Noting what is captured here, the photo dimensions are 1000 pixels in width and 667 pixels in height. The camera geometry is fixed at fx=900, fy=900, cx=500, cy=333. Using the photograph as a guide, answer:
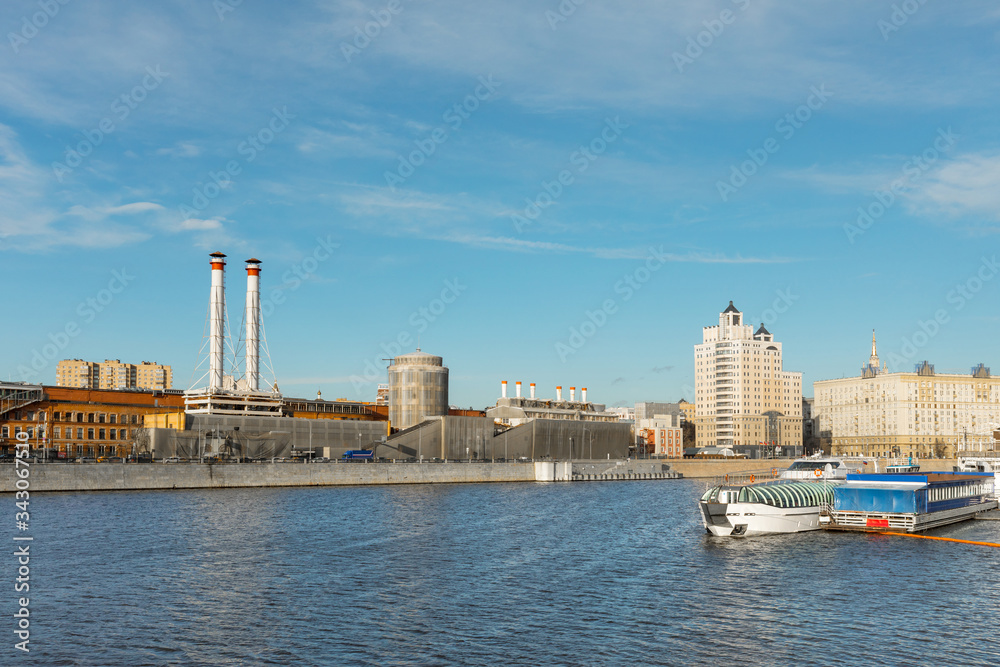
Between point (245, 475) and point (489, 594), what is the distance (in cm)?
9454

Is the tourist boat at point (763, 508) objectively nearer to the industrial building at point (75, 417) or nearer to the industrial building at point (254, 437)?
the industrial building at point (254, 437)

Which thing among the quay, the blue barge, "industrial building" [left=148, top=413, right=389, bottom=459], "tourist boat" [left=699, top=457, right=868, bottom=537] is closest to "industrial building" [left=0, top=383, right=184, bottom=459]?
"industrial building" [left=148, top=413, right=389, bottom=459]

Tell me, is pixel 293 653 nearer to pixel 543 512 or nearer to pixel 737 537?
pixel 737 537

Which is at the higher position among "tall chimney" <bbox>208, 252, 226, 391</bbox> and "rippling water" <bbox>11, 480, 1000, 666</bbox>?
"tall chimney" <bbox>208, 252, 226, 391</bbox>

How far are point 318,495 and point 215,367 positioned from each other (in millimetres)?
67415

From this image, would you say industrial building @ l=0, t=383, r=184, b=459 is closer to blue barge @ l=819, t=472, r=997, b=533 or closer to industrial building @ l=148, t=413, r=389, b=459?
industrial building @ l=148, t=413, r=389, b=459

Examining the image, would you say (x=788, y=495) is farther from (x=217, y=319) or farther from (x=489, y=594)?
(x=217, y=319)

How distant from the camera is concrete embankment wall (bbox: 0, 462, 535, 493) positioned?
382ft

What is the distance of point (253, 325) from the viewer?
184125mm

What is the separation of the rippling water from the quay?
3627 centimetres

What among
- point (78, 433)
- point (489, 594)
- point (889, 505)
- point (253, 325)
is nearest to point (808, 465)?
point (889, 505)

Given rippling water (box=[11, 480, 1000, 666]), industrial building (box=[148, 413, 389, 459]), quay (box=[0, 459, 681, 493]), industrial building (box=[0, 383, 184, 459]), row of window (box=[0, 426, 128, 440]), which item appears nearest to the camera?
rippling water (box=[11, 480, 1000, 666])

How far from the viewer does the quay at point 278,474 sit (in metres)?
117

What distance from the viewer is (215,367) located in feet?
579
